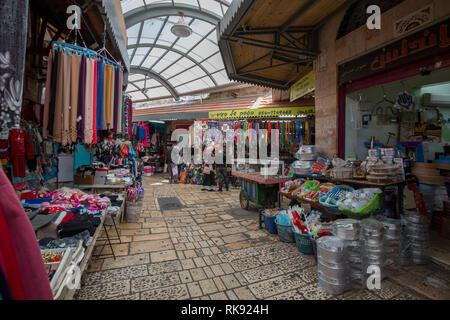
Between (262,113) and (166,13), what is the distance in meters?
7.30

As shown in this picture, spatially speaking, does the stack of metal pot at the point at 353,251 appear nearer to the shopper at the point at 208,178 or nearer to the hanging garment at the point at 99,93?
the hanging garment at the point at 99,93

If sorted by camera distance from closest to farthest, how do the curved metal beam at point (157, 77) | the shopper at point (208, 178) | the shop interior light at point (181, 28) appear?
the shopper at point (208, 178) → the shop interior light at point (181, 28) → the curved metal beam at point (157, 77)

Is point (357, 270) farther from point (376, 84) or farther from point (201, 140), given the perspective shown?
point (201, 140)

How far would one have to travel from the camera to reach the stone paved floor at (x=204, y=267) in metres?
2.62

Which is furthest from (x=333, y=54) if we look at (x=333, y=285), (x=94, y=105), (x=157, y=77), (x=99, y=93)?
(x=157, y=77)

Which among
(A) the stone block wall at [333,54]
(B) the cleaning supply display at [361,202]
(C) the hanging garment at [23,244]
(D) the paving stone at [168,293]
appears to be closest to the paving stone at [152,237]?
(D) the paving stone at [168,293]

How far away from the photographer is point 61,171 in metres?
5.36

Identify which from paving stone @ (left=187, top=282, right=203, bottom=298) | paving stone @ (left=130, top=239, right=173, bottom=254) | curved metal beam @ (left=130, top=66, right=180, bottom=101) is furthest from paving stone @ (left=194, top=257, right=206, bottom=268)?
curved metal beam @ (left=130, top=66, right=180, bottom=101)

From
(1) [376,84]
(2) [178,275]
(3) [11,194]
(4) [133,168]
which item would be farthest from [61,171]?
(1) [376,84]

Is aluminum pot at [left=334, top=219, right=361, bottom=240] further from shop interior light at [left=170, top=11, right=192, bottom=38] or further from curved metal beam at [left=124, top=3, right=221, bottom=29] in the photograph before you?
curved metal beam at [left=124, top=3, right=221, bottom=29]

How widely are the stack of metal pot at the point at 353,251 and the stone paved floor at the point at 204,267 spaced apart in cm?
15

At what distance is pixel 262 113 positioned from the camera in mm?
9258

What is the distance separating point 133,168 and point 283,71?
20.7 feet

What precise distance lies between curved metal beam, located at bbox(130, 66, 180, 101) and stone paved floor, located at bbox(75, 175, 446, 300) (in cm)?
1421
